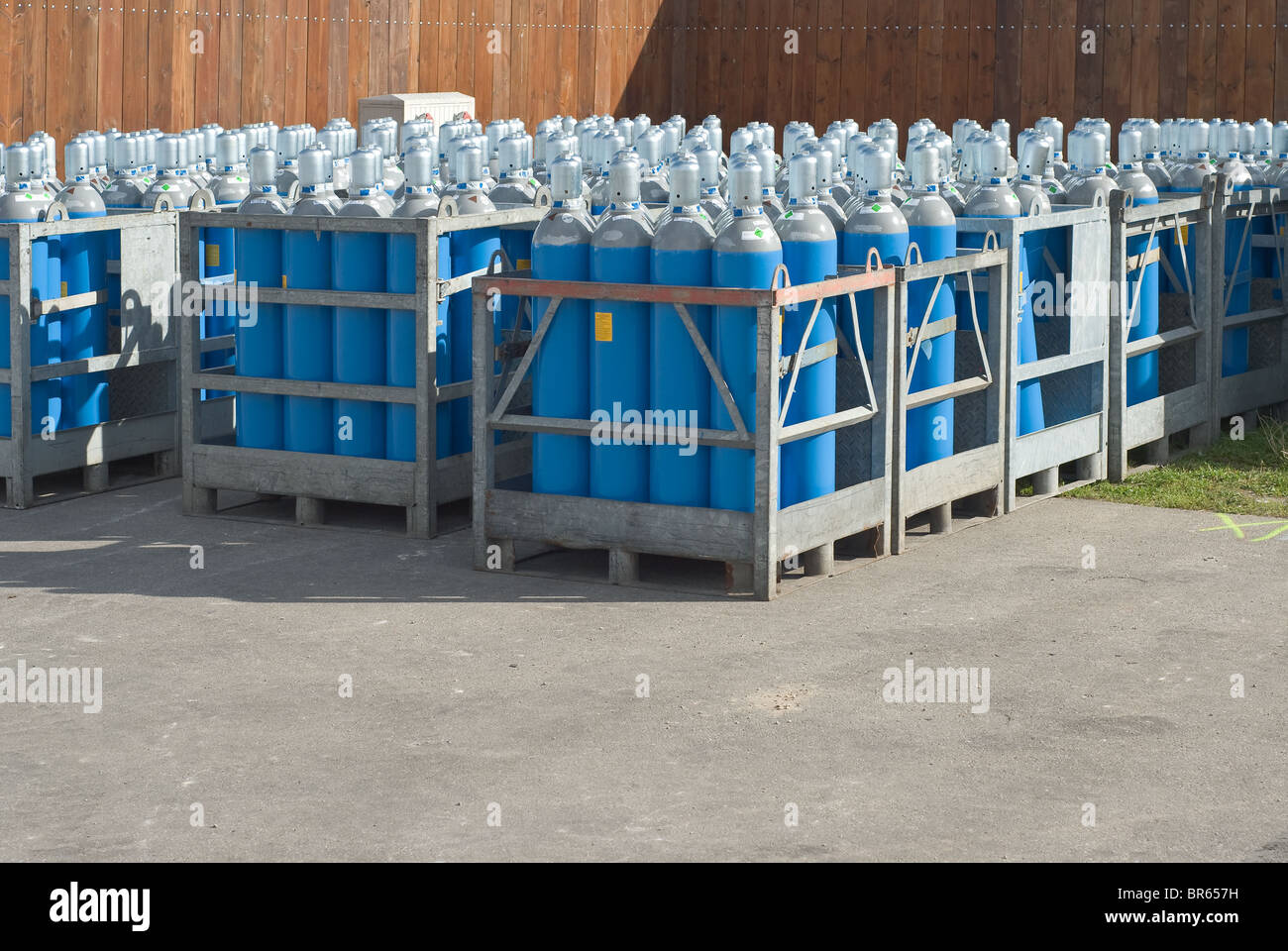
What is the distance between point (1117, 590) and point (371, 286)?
3626 mm

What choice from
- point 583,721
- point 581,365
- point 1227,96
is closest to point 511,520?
point 581,365

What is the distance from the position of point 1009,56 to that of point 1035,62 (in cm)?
31

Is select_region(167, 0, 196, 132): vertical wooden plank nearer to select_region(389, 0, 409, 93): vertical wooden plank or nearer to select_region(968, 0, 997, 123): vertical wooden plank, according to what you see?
select_region(389, 0, 409, 93): vertical wooden plank

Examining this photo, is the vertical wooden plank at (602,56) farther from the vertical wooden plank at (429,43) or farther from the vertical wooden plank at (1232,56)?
the vertical wooden plank at (1232,56)

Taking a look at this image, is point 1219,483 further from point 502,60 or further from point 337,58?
point 502,60

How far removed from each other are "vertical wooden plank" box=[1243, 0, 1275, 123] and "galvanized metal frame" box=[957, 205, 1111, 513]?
10.4 meters

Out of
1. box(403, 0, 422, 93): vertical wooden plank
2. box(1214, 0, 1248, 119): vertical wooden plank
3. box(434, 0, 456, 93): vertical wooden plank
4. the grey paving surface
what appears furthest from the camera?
box(1214, 0, 1248, 119): vertical wooden plank

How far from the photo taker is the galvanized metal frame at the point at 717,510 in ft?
25.9

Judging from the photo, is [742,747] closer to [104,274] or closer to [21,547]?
[21,547]

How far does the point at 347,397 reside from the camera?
9211 mm

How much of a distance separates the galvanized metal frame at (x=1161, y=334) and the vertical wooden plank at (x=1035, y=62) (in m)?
10.0

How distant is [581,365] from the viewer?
830 centimetres

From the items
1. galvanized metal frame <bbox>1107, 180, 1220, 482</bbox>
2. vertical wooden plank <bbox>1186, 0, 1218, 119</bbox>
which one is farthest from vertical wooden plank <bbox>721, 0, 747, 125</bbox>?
galvanized metal frame <bbox>1107, 180, 1220, 482</bbox>

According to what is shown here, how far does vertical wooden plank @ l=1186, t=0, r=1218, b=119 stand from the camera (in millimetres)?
19828
